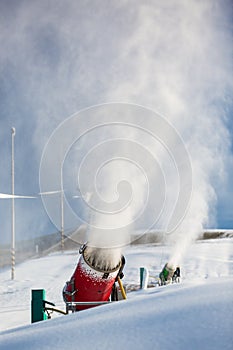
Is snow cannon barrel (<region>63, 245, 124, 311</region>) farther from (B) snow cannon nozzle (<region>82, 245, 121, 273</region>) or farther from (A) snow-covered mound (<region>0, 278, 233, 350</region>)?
(A) snow-covered mound (<region>0, 278, 233, 350</region>)

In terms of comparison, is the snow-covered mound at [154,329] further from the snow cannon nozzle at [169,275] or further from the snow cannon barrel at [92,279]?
the snow cannon nozzle at [169,275]

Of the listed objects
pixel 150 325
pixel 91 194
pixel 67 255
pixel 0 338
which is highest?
pixel 91 194

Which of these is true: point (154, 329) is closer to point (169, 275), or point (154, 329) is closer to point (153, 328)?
point (153, 328)

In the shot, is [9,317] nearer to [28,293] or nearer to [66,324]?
[28,293]

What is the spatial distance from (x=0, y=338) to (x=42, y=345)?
0.80 metres

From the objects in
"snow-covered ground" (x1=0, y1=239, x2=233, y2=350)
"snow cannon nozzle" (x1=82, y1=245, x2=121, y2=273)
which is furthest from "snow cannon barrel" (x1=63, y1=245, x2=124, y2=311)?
"snow-covered ground" (x1=0, y1=239, x2=233, y2=350)

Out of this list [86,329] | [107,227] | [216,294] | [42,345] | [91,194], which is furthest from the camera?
[91,194]

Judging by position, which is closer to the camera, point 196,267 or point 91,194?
point 91,194

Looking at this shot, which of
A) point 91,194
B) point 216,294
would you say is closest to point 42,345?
point 216,294

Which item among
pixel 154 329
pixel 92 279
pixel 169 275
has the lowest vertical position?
pixel 169 275

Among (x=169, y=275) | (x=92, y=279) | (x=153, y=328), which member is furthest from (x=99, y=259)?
(x=169, y=275)

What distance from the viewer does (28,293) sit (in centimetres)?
1317

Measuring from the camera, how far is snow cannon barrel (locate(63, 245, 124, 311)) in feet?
19.5

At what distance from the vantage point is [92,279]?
19.8 feet
